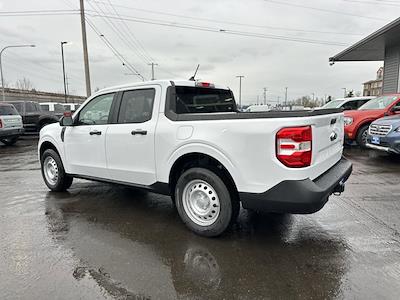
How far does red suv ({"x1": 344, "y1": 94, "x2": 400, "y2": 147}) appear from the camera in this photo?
9.46 meters

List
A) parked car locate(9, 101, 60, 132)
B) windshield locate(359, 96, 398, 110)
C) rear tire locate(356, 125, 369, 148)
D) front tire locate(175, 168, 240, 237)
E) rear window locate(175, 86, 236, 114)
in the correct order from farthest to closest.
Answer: parked car locate(9, 101, 60, 132)
rear tire locate(356, 125, 369, 148)
windshield locate(359, 96, 398, 110)
rear window locate(175, 86, 236, 114)
front tire locate(175, 168, 240, 237)

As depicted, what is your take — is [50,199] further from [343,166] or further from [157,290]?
[343,166]

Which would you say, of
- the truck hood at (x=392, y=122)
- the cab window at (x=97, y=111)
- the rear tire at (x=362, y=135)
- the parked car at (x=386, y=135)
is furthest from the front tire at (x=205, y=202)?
the rear tire at (x=362, y=135)

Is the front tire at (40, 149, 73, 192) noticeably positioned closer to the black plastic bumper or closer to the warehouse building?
the black plastic bumper

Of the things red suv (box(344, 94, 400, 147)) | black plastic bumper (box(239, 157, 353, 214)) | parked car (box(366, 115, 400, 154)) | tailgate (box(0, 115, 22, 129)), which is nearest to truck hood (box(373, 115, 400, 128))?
parked car (box(366, 115, 400, 154))

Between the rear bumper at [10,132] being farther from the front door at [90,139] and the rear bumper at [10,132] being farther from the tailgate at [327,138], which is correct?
the tailgate at [327,138]

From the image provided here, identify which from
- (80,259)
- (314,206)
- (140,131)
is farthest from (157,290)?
(140,131)

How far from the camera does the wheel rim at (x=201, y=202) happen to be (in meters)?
3.45

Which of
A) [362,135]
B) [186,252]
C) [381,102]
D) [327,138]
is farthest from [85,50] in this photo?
[327,138]

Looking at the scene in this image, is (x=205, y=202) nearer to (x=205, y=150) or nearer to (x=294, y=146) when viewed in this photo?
(x=205, y=150)

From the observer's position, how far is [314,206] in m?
2.86

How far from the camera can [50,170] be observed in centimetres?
568

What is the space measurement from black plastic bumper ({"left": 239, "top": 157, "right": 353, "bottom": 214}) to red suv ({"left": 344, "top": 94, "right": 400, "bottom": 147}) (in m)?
7.69

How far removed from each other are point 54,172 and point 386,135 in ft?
25.4
